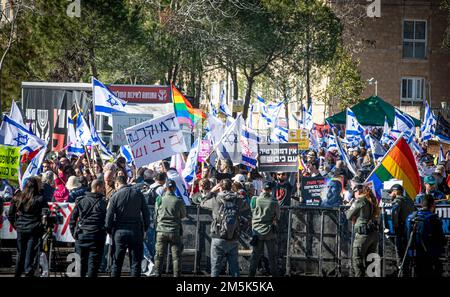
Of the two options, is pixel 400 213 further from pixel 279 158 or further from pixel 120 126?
pixel 120 126

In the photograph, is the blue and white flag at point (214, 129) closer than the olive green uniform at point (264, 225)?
No

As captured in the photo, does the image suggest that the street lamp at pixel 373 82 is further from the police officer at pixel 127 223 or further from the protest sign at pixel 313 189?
the police officer at pixel 127 223

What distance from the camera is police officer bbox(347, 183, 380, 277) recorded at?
15.6 m

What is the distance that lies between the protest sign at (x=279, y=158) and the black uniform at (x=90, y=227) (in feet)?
20.8

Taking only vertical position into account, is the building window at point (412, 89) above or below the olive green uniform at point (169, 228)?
above

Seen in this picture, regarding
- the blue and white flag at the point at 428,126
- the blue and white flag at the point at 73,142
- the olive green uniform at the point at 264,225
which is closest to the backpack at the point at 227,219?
the olive green uniform at the point at 264,225

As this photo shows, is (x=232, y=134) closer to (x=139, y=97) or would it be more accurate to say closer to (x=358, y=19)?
(x=139, y=97)

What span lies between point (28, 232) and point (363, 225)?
479cm

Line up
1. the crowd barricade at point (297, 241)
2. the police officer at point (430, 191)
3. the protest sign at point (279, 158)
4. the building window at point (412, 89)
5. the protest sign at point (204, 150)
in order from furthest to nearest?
the building window at point (412, 89) → the protest sign at point (204, 150) → the protest sign at point (279, 158) → the crowd barricade at point (297, 241) → the police officer at point (430, 191)

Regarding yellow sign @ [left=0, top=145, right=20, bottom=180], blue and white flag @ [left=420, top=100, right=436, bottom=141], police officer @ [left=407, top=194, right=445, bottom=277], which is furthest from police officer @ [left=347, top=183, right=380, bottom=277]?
blue and white flag @ [left=420, top=100, right=436, bottom=141]

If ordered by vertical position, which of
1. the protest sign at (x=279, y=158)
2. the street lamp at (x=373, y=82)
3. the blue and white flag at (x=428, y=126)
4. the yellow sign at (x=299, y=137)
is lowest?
the protest sign at (x=279, y=158)

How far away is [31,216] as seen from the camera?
14.9m

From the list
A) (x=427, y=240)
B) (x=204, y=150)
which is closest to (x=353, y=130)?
(x=204, y=150)

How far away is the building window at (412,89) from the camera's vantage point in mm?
59281
